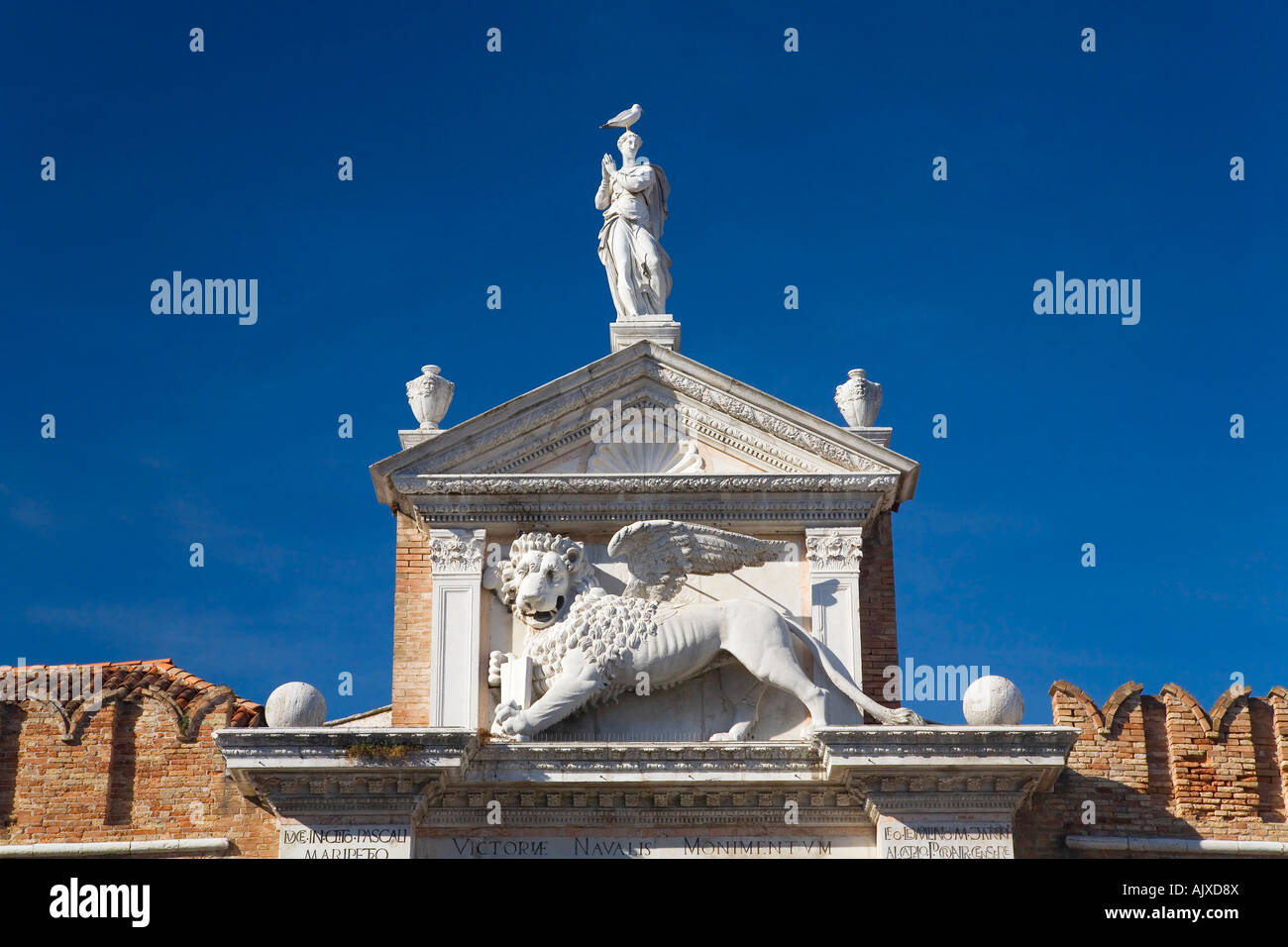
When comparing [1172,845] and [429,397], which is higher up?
[429,397]

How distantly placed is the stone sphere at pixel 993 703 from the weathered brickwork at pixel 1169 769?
5.18ft

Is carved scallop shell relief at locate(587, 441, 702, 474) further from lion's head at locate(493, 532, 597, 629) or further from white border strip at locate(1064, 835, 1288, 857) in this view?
white border strip at locate(1064, 835, 1288, 857)

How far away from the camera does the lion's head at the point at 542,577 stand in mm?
18234

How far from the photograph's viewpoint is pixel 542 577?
721 inches

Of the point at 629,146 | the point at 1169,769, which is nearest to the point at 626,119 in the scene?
the point at 629,146

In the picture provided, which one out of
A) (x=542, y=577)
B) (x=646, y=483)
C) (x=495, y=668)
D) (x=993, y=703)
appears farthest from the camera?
(x=646, y=483)

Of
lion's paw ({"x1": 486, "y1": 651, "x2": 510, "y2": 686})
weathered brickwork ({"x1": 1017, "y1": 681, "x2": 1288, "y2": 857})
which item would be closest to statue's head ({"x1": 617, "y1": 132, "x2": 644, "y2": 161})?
lion's paw ({"x1": 486, "y1": 651, "x2": 510, "y2": 686})

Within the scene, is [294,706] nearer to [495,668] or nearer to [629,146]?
[495,668]

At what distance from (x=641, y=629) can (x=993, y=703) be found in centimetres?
305

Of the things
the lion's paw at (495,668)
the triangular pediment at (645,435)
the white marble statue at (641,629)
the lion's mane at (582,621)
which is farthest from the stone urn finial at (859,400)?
the lion's paw at (495,668)
